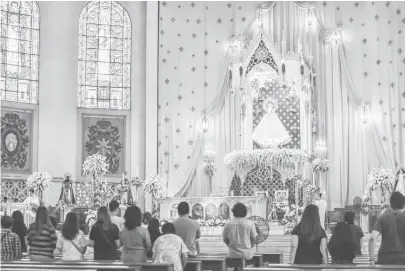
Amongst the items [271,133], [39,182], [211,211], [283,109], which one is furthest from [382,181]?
[39,182]

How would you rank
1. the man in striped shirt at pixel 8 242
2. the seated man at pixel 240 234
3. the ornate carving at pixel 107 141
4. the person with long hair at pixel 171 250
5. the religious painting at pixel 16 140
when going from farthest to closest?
the ornate carving at pixel 107 141 < the religious painting at pixel 16 140 < the seated man at pixel 240 234 < the man in striped shirt at pixel 8 242 < the person with long hair at pixel 171 250

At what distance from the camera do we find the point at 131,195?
68.5 feet

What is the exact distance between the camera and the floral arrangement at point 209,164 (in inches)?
880

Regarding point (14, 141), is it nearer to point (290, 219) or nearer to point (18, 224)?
point (290, 219)

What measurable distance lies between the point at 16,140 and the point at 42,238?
44.7ft

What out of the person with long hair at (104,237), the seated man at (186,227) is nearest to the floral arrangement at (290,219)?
the seated man at (186,227)

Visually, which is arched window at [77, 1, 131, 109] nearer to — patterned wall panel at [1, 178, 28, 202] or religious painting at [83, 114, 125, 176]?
religious painting at [83, 114, 125, 176]

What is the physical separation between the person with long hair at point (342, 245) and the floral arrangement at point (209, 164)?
13501 millimetres

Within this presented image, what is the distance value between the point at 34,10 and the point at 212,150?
7.23 metres

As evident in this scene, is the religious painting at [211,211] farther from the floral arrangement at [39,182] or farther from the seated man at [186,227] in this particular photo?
the seated man at [186,227]

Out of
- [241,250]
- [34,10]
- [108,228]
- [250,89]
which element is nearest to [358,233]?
[241,250]

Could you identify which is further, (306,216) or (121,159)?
(121,159)

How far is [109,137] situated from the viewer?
932 inches

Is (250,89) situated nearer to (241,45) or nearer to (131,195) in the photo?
(241,45)
